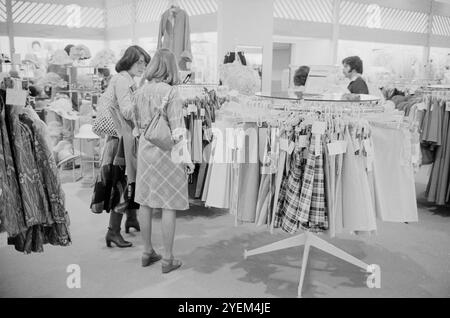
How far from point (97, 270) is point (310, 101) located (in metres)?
1.74

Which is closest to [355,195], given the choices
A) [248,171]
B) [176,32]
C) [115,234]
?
[248,171]

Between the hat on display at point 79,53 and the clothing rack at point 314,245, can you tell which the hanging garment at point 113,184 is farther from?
the hat on display at point 79,53

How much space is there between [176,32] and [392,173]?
2.74m

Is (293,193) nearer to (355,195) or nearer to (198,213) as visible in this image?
(355,195)

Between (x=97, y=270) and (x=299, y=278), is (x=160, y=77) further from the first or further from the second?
(x=299, y=278)

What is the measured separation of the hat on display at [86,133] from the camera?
493 centimetres

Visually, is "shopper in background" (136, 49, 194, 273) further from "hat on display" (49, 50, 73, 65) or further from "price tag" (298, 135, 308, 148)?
"hat on display" (49, 50, 73, 65)

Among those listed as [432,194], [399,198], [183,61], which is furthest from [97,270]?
[432,194]

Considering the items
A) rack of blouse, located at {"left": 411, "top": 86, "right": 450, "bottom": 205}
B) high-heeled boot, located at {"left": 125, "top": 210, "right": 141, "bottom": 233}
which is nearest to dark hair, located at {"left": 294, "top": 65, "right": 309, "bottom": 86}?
rack of blouse, located at {"left": 411, "top": 86, "right": 450, "bottom": 205}

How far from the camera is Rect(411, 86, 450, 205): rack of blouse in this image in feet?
13.2

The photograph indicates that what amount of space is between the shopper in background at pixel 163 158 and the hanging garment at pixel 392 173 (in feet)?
3.79

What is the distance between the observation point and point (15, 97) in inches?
76.5

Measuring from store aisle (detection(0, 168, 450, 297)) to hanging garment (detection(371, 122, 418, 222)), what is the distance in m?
0.51

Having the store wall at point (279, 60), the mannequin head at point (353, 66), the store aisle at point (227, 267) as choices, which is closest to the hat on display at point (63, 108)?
the store aisle at point (227, 267)
